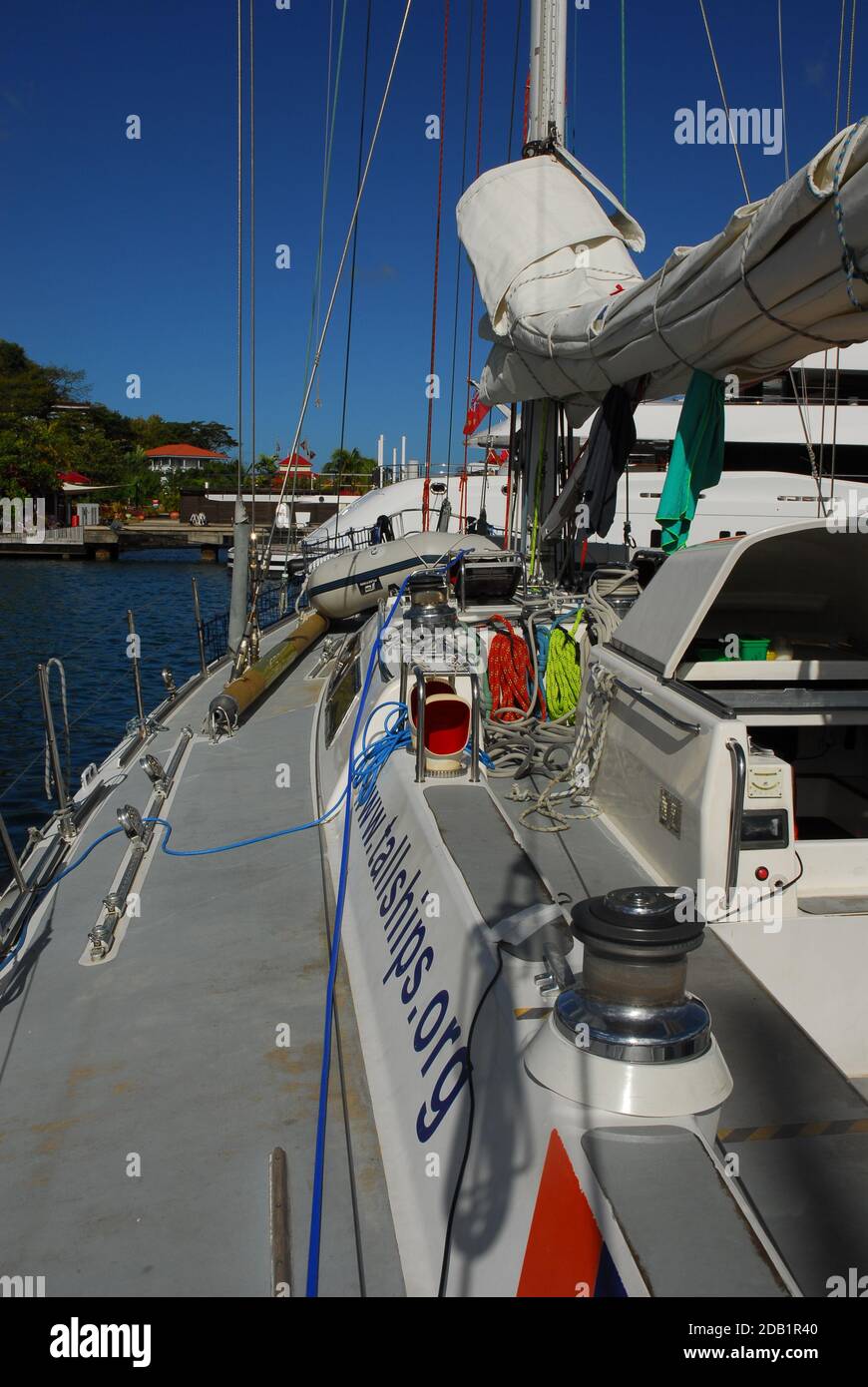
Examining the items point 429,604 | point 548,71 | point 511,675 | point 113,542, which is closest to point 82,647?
point 429,604

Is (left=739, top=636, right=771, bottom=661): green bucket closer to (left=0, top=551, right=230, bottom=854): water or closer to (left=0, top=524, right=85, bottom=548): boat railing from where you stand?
(left=0, top=551, right=230, bottom=854): water

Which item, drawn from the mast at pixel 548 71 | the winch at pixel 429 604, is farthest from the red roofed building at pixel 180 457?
the winch at pixel 429 604

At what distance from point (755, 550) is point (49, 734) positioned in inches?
152

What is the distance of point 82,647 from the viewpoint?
1070 cm

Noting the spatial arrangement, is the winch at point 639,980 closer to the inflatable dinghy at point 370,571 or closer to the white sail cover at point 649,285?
the white sail cover at point 649,285

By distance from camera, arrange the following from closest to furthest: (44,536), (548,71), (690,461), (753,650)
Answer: (753,650) < (690,461) < (548,71) < (44,536)

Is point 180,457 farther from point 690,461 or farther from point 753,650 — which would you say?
point 753,650

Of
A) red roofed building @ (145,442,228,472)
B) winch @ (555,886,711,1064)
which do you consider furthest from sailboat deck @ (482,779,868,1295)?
red roofed building @ (145,442,228,472)

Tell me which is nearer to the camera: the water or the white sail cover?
the white sail cover

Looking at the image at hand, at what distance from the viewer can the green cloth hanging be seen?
17.8ft

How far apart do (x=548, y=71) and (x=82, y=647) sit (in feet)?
24.0

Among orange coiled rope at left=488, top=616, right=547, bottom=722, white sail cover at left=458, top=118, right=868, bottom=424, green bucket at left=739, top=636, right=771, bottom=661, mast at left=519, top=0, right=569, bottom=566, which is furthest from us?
mast at left=519, top=0, right=569, bottom=566

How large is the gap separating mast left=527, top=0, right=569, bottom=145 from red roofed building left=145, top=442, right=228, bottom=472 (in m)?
72.4

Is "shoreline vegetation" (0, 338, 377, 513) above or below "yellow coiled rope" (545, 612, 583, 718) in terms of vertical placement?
above
